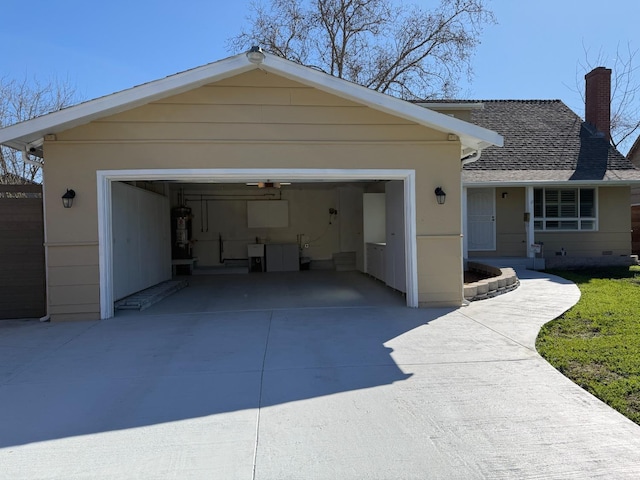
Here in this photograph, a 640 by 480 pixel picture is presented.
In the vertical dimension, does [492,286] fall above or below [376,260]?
below

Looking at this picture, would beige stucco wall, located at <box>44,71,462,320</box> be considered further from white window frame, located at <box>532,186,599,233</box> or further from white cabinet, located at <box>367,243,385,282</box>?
white window frame, located at <box>532,186,599,233</box>

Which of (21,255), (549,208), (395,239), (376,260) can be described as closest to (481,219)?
(549,208)

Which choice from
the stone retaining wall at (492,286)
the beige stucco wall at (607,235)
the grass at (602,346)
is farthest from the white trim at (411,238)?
the beige stucco wall at (607,235)

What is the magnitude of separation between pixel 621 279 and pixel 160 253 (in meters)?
10.5

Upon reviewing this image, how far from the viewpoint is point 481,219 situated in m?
13.1

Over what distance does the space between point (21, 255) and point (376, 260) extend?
6.93 meters

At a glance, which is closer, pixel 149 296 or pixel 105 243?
pixel 105 243

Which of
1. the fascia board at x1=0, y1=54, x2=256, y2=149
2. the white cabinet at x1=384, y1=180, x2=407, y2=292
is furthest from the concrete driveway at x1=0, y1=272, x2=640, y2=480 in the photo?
the fascia board at x1=0, y1=54, x2=256, y2=149

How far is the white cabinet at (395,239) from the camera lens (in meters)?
8.14

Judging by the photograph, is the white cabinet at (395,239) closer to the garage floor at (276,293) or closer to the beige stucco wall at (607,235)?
the garage floor at (276,293)

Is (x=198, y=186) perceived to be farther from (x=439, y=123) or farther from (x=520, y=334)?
(x=520, y=334)

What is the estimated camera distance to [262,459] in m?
2.83

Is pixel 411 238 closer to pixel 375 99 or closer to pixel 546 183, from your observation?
pixel 375 99

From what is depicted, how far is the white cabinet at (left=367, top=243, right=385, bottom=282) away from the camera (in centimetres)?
1000
